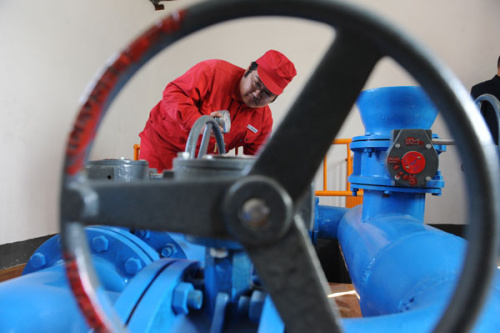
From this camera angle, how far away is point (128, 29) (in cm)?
345

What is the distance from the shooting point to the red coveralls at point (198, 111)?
1.65m

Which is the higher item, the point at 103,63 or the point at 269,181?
the point at 103,63

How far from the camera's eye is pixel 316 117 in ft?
1.07

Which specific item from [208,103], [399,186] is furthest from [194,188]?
[208,103]

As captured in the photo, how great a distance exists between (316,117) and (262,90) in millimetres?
1395

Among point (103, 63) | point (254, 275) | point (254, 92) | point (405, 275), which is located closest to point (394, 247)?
point (405, 275)

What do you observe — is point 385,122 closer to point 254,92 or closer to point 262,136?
point 254,92

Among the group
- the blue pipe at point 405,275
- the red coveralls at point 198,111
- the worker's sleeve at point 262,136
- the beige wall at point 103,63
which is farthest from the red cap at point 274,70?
the blue pipe at point 405,275

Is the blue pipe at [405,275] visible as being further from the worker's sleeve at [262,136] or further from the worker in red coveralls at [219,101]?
the worker's sleeve at [262,136]

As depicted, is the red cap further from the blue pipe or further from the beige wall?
the blue pipe

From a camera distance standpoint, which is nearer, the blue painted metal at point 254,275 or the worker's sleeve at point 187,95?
the blue painted metal at point 254,275

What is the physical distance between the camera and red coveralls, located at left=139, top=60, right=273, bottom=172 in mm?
1650

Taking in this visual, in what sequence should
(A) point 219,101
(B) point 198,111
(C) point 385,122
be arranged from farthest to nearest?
(A) point 219,101 < (B) point 198,111 < (C) point 385,122

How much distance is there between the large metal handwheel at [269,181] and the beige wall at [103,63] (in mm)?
1357
